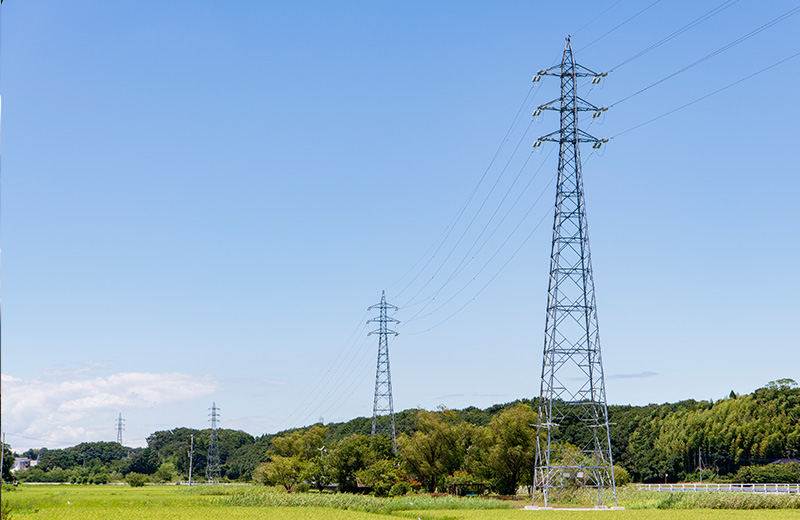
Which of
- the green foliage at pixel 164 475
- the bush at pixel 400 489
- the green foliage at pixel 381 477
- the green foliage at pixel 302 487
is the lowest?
the green foliage at pixel 164 475

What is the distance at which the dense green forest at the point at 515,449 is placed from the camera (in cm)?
6706

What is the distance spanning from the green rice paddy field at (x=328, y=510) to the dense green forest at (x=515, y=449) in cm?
910

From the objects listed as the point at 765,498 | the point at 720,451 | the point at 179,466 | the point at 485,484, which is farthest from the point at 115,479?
the point at 765,498

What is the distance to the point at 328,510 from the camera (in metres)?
51.1

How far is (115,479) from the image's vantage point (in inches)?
5404

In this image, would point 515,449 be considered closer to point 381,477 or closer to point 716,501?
point 381,477

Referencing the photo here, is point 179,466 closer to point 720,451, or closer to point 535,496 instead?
point 720,451

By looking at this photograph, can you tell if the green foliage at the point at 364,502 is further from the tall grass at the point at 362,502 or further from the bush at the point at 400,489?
the bush at the point at 400,489

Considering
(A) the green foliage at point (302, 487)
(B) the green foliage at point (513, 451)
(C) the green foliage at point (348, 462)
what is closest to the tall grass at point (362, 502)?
(C) the green foliage at point (348, 462)

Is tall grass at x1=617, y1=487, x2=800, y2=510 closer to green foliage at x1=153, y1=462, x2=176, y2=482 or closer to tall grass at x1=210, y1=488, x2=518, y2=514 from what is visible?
tall grass at x1=210, y1=488, x2=518, y2=514

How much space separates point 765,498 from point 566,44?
1276 inches

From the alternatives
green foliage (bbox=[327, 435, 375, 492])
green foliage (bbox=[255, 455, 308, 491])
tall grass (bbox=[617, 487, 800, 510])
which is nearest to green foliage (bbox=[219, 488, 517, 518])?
green foliage (bbox=[327, 435, 375, 492])

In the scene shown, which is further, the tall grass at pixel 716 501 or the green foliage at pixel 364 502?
the green foliage at pixel 364 502

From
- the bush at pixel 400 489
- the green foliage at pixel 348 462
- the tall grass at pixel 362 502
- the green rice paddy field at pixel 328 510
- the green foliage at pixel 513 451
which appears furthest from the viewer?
the green foliage at pixel 348 462
